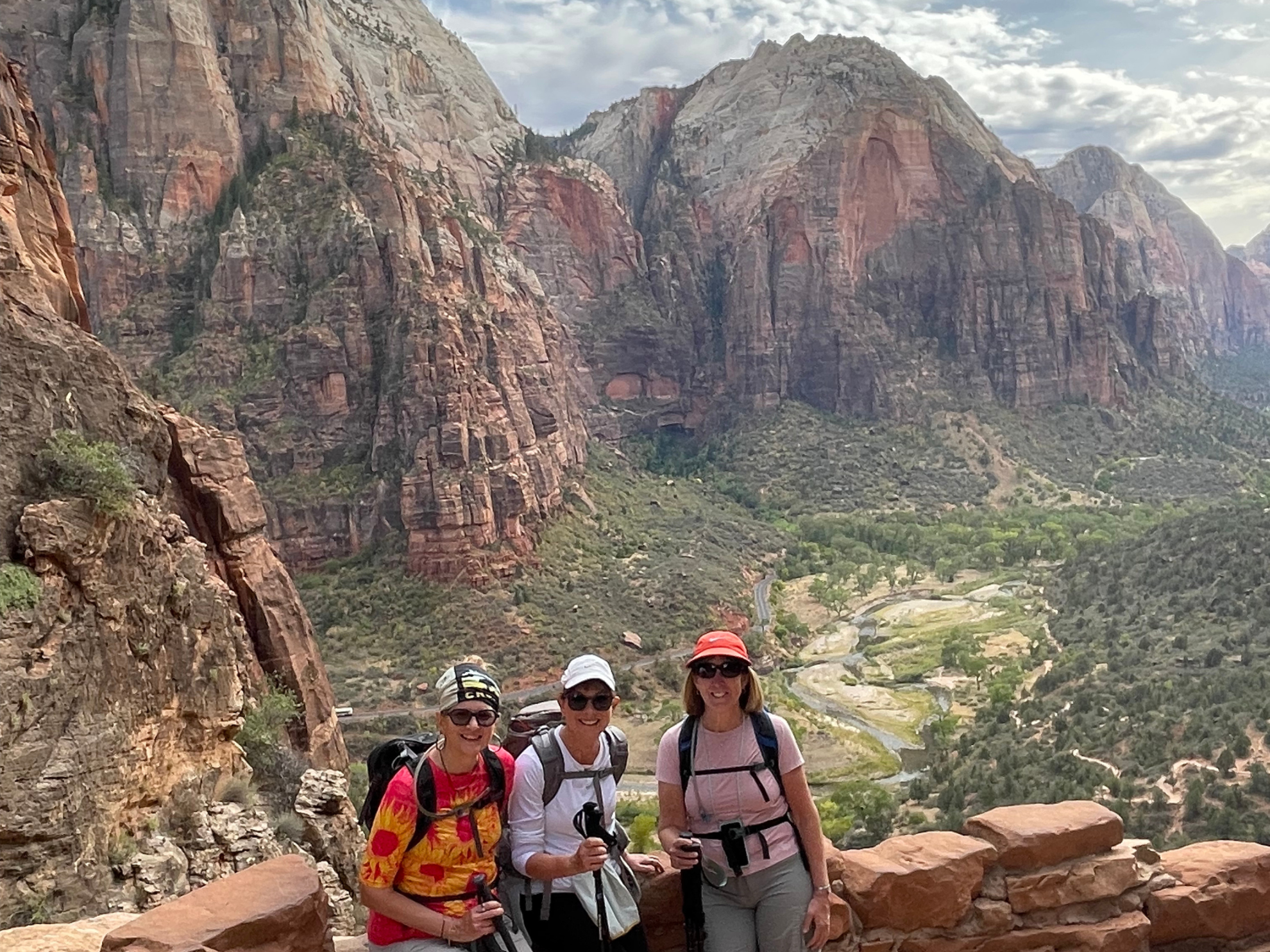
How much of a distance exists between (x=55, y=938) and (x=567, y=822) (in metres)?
2.83

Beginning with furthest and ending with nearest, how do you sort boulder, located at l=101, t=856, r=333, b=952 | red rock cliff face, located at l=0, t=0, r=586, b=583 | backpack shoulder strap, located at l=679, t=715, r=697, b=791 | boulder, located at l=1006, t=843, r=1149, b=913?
1. red rock cliff face, located at l=0, t=0, r=586, b=583
2. boulder, located at l=1006, t=843, r=1149, b=913
3. backpack shoulder strap, located at l=679, t=715, r=697, b=791
4. boulder, located at l=101, t=856, r=333, b=952

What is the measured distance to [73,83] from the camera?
6009 cm

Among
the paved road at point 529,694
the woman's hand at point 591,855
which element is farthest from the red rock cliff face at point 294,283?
the woman's hand at point 591,855

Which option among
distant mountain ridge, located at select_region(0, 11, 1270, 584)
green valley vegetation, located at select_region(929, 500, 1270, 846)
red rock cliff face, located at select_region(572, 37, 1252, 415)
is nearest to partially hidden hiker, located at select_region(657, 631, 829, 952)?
green valley vegetation, located at select_region(929, 500, 1270, 846)

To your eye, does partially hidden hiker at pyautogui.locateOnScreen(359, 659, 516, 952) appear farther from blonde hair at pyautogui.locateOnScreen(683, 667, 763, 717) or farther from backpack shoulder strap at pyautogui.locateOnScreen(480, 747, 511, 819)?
blonde hair at pyautogui.locateOnScreen(683, 667, 763, 717)

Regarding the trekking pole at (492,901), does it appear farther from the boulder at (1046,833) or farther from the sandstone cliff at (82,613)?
the sandstone cliff at (82,613)

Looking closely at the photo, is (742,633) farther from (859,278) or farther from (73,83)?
(859,278)

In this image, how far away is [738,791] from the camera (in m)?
5.11

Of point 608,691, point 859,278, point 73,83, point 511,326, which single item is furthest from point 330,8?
point 608,691

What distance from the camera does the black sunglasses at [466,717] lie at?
15.8ft

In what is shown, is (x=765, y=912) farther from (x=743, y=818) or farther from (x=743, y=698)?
(x=743, y=698)

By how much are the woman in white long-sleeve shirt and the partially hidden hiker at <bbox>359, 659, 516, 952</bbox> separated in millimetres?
180

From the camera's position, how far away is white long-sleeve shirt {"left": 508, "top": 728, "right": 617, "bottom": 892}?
489cm

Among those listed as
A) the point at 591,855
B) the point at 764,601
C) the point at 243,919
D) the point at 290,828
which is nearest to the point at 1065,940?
the point at 591,855
